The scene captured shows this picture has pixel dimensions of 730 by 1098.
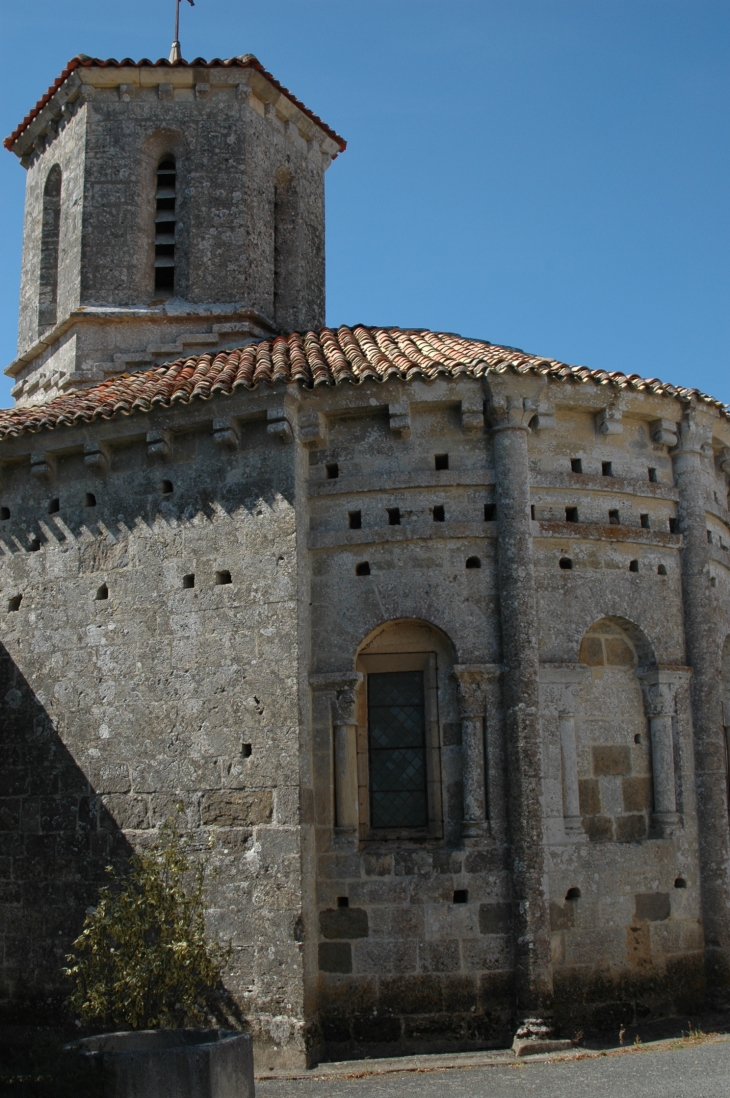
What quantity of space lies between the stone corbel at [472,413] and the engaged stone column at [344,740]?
261cm

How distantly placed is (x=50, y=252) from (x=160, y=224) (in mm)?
1817

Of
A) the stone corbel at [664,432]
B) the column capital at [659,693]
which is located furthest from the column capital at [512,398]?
the column capital at [659,693]

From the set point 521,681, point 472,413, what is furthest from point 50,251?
point 521,681

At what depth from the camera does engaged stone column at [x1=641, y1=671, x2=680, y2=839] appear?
10.4 m

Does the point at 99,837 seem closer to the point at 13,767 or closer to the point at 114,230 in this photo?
the point at 13,767

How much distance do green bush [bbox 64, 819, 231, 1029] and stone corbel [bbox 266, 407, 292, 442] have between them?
12.3ft

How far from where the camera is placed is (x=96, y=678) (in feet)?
36.0

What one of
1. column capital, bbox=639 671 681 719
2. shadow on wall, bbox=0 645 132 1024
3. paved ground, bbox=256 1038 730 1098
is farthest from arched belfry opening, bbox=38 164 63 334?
paved ground, bbox=256 1038 730 1098

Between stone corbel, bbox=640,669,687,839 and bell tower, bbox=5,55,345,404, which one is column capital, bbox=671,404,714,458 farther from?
bell tower, bbox=5,55,345,404

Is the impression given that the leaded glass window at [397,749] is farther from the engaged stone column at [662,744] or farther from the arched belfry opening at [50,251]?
the arched belfry opening at [50,251]

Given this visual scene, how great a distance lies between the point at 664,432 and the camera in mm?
11297

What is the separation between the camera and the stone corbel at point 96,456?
36.9 feet

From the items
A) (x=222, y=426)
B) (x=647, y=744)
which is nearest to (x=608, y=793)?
(x=647, y=744)

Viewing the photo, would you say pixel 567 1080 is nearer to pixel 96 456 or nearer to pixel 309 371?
pixel 309 371
